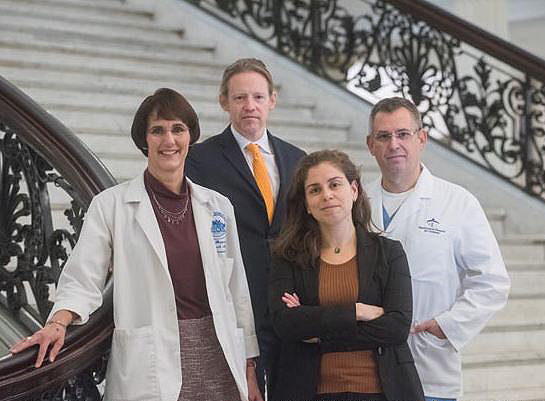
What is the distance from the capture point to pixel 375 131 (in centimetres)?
331

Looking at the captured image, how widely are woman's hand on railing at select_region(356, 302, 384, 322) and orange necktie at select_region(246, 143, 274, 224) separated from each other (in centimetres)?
66

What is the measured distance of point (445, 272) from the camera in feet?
10.7

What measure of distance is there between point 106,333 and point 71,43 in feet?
16.3

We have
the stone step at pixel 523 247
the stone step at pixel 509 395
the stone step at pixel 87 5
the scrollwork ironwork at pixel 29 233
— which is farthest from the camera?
the stone step at pixel 87 5

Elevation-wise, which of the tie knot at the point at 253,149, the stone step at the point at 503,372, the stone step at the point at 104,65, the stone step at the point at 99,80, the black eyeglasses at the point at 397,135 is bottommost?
the stone step at the point at 503,372

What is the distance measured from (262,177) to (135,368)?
3.14ft

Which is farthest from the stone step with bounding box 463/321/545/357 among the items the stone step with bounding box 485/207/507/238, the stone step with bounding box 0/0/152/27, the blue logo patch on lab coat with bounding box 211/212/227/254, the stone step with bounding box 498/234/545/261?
the stone step with bounding box 0/0/152/27

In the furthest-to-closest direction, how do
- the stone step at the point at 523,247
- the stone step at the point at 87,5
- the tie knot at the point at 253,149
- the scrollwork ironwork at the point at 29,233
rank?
the stone step at the point at 87,5
the stone step at the point at 523,247
the scrollwork ironwork at the point at 29,233
the tie knot at the point at 253,149

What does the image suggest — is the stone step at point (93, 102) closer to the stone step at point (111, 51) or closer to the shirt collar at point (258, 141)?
the stone step at point (111, 51)

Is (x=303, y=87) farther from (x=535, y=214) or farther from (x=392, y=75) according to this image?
(x=535, y=214)

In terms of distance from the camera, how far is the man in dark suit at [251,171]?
11.2 ft

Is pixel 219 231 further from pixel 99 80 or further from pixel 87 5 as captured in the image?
pixel 87 5

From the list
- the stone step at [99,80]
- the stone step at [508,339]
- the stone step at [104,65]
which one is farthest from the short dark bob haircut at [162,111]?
the stone step at [104,65]

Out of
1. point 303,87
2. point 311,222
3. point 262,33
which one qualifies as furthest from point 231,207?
point 262,33
